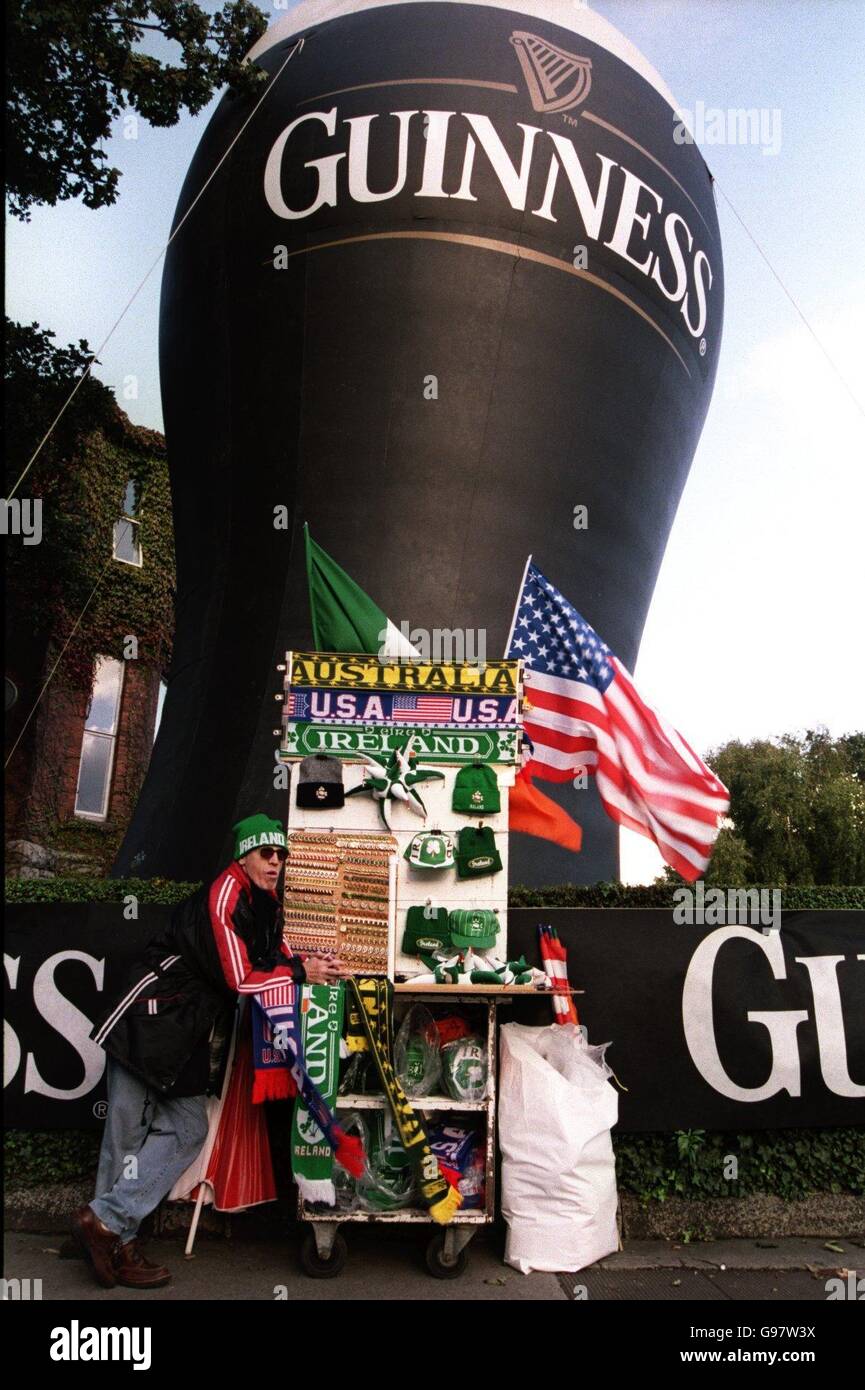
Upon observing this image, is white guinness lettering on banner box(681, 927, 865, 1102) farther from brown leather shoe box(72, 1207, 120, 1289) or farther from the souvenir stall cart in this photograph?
brown leather shoe box(72, 1207, 120, 1289)

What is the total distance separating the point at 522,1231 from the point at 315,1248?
2.92 feet

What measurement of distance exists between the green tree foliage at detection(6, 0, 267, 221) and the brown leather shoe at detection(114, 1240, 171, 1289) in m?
9.67

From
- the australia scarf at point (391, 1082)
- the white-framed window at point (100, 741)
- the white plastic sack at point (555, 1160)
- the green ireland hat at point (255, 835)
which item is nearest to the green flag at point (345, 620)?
the green ireland hat at point (255, 835)

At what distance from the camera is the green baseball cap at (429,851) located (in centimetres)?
545

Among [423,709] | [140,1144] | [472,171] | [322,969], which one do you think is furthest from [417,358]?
[140,1144]

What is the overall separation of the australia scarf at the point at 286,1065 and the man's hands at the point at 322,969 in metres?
0.10

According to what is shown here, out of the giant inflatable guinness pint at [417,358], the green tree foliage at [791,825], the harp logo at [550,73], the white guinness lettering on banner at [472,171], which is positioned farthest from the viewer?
the green tree foliage at [791,825]

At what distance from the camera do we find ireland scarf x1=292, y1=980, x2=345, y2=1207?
182 inches

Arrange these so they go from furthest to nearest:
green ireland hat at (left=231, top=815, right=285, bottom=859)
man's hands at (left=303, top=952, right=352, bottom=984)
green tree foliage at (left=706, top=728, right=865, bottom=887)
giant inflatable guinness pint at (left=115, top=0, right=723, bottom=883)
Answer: green tree foliage at (left=706, top=728, right=865, bottom=887)
giant inflatable guinness pint at (left=115, top=0, right=723, bottom=883)
green ireland hat at (left=231, top=815, right=285, bottom=859)
man's hands at (left=303, top=952, right=352, bottom=984)

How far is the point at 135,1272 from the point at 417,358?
689 cm

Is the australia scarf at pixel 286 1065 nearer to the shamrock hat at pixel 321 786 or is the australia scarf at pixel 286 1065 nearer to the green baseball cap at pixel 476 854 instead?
the shamrock hat at pixel 321 786

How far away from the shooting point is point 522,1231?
480 centimetres

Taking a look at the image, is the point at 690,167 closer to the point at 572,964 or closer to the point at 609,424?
the point at 609,424

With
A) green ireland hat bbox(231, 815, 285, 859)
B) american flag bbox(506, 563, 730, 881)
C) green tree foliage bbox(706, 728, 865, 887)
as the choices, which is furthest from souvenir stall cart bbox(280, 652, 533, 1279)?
green tree foliage bbox(706, 728, 865, 887)
